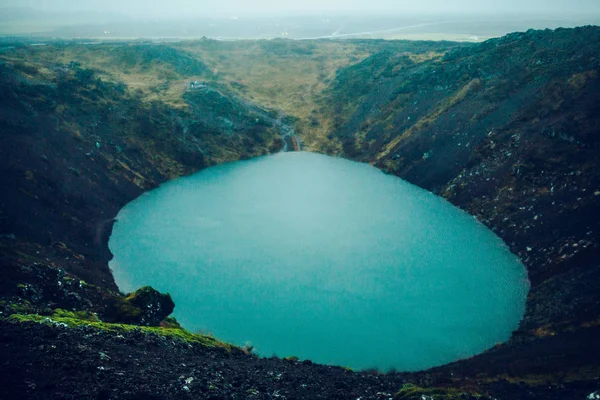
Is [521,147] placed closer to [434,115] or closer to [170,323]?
[434,115]

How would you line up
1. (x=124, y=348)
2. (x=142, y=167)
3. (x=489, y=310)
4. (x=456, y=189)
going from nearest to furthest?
(x=124, y=348)
(x=489, y=310)
(x=456, y=189)
(x=142, y=167)

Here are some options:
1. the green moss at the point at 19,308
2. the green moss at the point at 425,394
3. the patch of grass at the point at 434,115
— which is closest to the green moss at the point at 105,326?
the green moss at the point at 19,308

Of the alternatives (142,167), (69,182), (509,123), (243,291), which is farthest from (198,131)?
(509,123)

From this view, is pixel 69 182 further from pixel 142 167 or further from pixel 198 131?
pixel 198 131

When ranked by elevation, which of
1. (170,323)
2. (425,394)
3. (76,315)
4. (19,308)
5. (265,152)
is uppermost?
(265,152)

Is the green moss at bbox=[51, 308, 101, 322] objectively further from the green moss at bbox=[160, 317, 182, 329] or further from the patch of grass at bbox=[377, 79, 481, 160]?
A: the patch of grass at bbox=[377, 79, 481, 160]

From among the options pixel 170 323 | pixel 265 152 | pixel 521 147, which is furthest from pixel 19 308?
pixel 265 152

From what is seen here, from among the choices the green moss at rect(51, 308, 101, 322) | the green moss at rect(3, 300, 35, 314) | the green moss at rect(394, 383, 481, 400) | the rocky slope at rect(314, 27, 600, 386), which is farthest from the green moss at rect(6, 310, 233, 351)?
the rocky slope at rect(314, 27, 600, 386)
